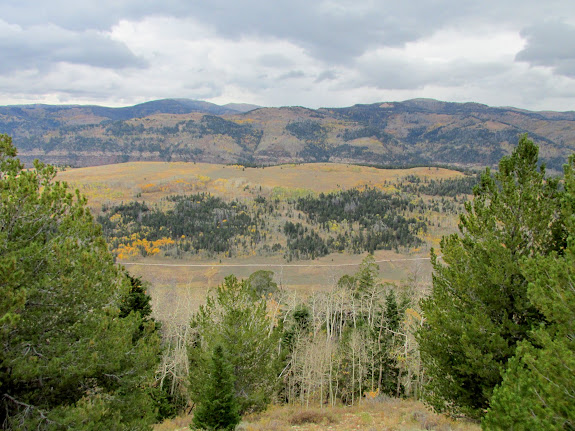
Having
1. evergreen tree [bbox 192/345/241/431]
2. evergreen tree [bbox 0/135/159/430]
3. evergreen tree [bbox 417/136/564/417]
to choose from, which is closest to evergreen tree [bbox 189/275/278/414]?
evergreen tree [bbox 192/345/241/431]

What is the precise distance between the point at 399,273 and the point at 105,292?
82.7m

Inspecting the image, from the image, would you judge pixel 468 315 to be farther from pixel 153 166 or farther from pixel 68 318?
pixel 153 166

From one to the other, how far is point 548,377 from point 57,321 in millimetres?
11907

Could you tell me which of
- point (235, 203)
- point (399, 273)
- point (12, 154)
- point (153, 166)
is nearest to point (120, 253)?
point (235, 203)

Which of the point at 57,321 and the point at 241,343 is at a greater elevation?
the point at 57,321

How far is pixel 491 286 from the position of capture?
1245 centimetres

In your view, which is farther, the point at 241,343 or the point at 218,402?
the point at 241,343

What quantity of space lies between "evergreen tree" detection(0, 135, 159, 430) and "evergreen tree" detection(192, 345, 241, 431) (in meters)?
3.61

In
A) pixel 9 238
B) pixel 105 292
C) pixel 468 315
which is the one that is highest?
pixel 9 238

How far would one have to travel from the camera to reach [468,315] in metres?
11.8

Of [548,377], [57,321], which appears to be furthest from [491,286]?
[57,321]

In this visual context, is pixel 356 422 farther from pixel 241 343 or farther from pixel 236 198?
pixel 236 198

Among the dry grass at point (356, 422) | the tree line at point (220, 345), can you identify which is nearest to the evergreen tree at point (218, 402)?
the tree line at point (220, 345)

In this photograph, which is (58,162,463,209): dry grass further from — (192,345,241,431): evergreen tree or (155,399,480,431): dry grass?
(192,345,241,431): evergreen tree
